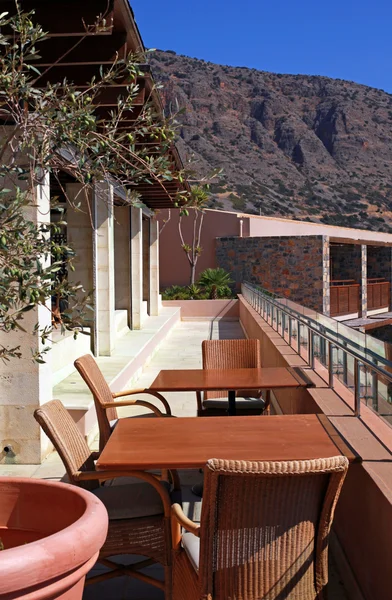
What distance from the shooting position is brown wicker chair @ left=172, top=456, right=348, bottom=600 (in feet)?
6.99

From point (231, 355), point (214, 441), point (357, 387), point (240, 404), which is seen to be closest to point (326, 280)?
point (231, 355)

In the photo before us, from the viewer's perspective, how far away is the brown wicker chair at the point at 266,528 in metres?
2.13

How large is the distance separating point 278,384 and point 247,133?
223ft

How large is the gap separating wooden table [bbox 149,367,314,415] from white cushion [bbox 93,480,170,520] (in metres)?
1.23

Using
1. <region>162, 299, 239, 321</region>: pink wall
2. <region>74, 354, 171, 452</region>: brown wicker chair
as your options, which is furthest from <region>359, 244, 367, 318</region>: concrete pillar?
<region>74, 354, 171, 452</region>: brown wicker chair

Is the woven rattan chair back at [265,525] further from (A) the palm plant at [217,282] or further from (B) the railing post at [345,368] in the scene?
(A) the palm plant at [217,282]

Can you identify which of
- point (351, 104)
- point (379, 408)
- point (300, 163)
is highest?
point (351, 104)

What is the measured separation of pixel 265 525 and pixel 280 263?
19.8 metres

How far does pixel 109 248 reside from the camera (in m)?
8.76

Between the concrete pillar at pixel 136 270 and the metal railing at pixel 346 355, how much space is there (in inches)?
220

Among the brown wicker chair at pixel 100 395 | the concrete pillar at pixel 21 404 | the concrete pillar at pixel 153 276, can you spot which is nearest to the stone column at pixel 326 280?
the concrete pillar at pixel 153 276

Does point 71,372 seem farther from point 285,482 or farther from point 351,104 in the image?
point 351,104

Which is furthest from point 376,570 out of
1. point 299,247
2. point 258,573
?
point 299,247

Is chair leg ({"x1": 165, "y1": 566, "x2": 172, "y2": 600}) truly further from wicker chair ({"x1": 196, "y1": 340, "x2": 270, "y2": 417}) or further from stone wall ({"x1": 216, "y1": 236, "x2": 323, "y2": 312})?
stone wall ({"x1": 216, "y1": 236, "x2": 323, "y2": 312})
